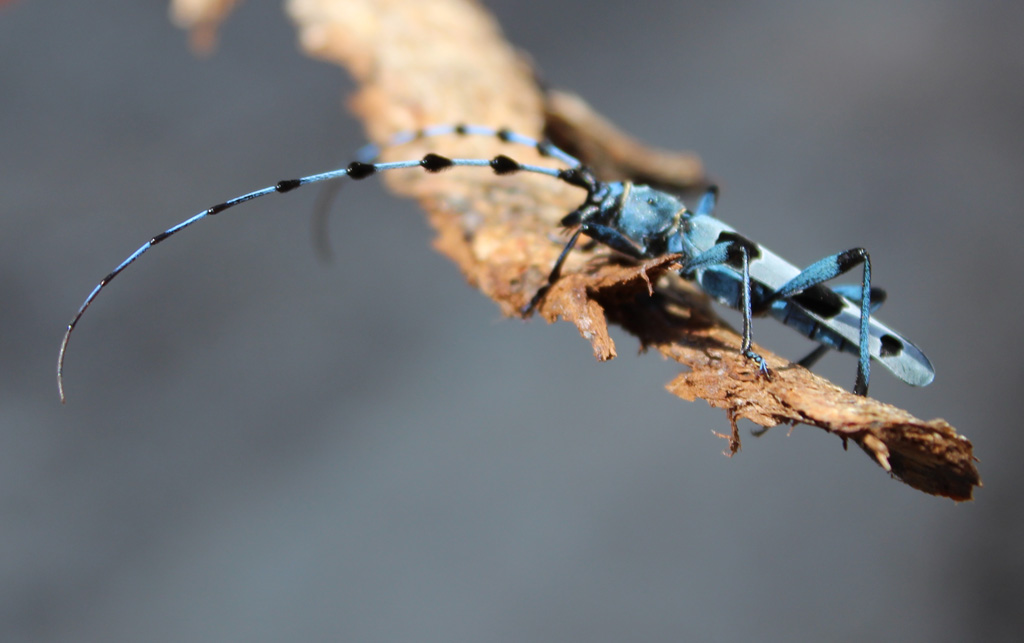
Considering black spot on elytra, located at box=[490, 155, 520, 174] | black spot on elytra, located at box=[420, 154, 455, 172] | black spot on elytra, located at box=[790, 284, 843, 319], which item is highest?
black spot on elytra, located at box=[790, 284, 843, 319]

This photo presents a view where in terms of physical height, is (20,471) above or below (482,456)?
below

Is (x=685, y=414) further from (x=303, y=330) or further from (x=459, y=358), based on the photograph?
(x=303, y=330)

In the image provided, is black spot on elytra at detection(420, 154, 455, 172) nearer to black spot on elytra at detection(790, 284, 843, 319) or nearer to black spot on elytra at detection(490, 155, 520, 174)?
→ black spot on elytra at detection(490, 155, 520, 174)

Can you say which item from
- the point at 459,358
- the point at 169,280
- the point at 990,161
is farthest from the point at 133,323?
the point at 990,161

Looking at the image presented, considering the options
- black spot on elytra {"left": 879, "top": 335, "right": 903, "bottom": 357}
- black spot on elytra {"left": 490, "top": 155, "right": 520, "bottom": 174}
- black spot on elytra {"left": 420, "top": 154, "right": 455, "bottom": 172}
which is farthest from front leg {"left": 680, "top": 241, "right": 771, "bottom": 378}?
black spot on elytra {"left": 420, "top": 154, "right": 455, "bottom": 172}

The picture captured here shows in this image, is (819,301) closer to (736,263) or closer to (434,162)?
(736,263)

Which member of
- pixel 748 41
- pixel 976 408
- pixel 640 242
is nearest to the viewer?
pixel 640 242

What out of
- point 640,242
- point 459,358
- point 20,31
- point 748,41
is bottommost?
point 640,242
